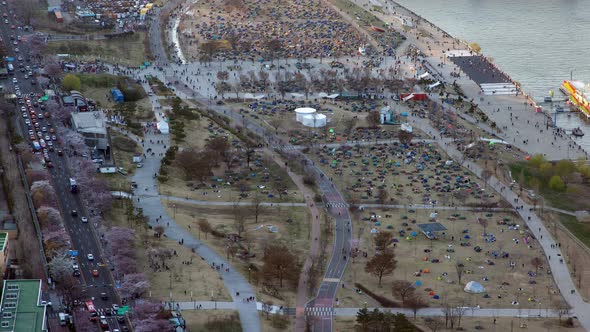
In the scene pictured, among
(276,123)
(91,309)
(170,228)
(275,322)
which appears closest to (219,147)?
(276,123)

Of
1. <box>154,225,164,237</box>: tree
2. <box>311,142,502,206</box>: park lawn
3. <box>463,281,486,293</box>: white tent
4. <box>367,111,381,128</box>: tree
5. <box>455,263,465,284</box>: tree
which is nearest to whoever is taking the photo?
<box>463,281,486,293</box>: white tent

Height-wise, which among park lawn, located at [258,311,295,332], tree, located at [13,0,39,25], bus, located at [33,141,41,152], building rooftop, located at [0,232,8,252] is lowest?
park lawn, located at [258,311,295,332]

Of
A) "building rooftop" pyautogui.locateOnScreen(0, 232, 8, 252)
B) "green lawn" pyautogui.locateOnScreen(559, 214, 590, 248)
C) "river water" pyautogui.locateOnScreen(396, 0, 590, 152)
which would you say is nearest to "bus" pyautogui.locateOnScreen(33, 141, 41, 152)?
"building rooftop" pyautogui.locateOnScreen(0, 232, 8, 252)

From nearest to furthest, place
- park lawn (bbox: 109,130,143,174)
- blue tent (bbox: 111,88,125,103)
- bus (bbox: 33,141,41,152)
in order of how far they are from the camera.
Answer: bus (bbox: 33,141,41,152), park lawn (bbox: 109,130,143,174), blue tent (bbox: 111,88,125,103)

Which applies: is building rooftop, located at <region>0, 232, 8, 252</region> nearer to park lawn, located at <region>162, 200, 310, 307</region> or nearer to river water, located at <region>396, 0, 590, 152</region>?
park lawn, located at <region>162, 200, 310, 307</region>

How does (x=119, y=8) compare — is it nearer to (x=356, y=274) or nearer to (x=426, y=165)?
(x=426, y=165)

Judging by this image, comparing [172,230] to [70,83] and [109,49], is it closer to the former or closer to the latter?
[70,83]

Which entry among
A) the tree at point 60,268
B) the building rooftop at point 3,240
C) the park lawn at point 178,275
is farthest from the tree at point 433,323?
the building rooftop at point 3,240
